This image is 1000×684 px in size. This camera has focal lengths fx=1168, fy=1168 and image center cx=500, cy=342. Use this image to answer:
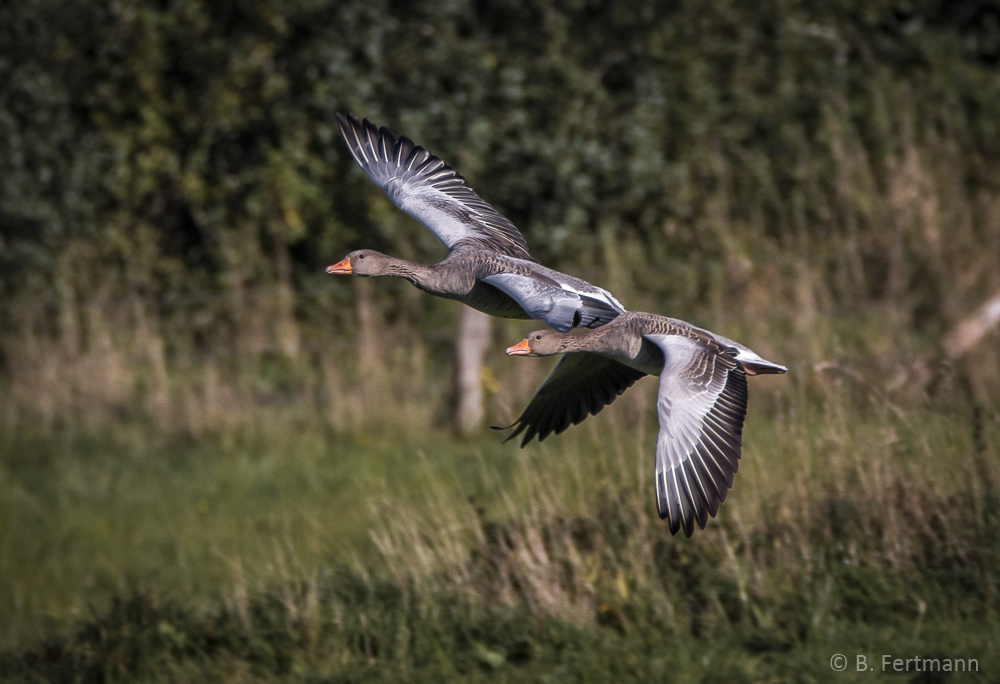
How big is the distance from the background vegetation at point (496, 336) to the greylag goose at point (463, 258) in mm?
606

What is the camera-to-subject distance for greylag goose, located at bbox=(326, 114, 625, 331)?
5.13 metres

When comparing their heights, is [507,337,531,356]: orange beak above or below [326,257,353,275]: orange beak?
below

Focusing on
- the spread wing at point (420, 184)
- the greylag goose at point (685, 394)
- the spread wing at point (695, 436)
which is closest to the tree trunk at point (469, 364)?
the spread wing at point (420, 184)

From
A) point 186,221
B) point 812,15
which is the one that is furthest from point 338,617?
point 812,15

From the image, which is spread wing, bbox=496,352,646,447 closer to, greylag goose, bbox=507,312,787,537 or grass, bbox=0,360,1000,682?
greylag goose, bbox=507,312,787,537

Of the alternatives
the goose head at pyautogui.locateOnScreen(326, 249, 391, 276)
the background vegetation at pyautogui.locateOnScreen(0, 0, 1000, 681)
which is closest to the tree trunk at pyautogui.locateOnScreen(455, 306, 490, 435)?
the background vegetation at pyautogui.locateOnScreen(0, 0, 1000, 681)

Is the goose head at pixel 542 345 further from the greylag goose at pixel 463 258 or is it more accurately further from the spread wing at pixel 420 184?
the spread wing at pixel 420 184

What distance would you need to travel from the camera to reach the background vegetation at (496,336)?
613 centimetres

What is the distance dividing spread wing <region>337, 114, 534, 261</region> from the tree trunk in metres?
2.97

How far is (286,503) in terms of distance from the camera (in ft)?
29.5

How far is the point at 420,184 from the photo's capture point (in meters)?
A: 6.84

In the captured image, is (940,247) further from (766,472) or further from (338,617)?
(338,617)

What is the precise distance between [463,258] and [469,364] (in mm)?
4116

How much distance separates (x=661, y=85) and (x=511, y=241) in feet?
18.9
